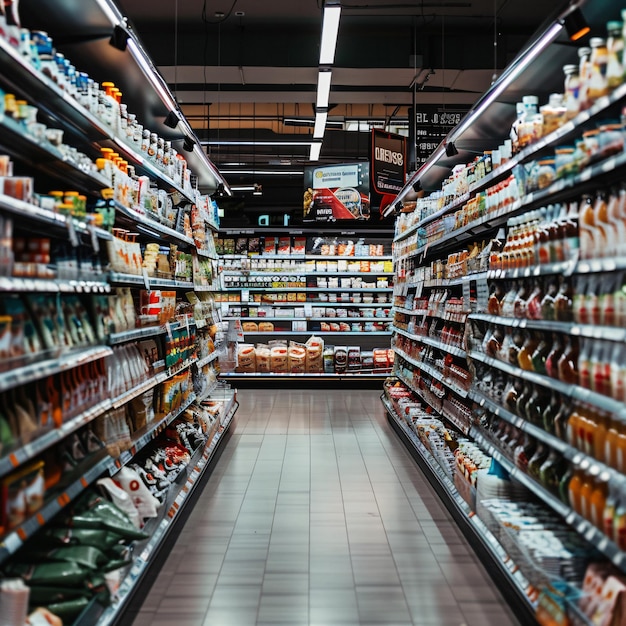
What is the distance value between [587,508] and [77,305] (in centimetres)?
237

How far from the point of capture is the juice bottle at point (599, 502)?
2516 millimetres

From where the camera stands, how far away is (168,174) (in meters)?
5.35

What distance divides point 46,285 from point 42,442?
0.58m

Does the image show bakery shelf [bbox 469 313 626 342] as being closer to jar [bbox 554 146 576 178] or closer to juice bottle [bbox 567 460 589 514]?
juice bottle [bbox 567 460 589 514]

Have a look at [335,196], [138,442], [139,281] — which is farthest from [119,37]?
[335,196]

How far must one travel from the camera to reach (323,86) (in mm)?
7535

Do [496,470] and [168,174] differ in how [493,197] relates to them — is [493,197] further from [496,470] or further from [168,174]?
[168,174]

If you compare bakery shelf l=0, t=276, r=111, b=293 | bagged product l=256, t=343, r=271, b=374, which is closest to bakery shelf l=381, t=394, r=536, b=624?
bakery shelf l=0, t=276, r=111, b=293

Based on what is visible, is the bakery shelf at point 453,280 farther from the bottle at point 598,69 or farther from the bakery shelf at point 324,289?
the bakery shelf at point 324,289

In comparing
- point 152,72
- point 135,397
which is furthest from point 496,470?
point 152,72

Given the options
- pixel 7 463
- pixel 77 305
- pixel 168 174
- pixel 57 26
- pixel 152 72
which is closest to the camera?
pixel 7 463

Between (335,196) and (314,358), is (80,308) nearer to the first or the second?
(314,358)

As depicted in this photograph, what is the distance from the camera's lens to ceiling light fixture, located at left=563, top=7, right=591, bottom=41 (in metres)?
2.76

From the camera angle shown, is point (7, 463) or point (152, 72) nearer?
point (7, 463)
